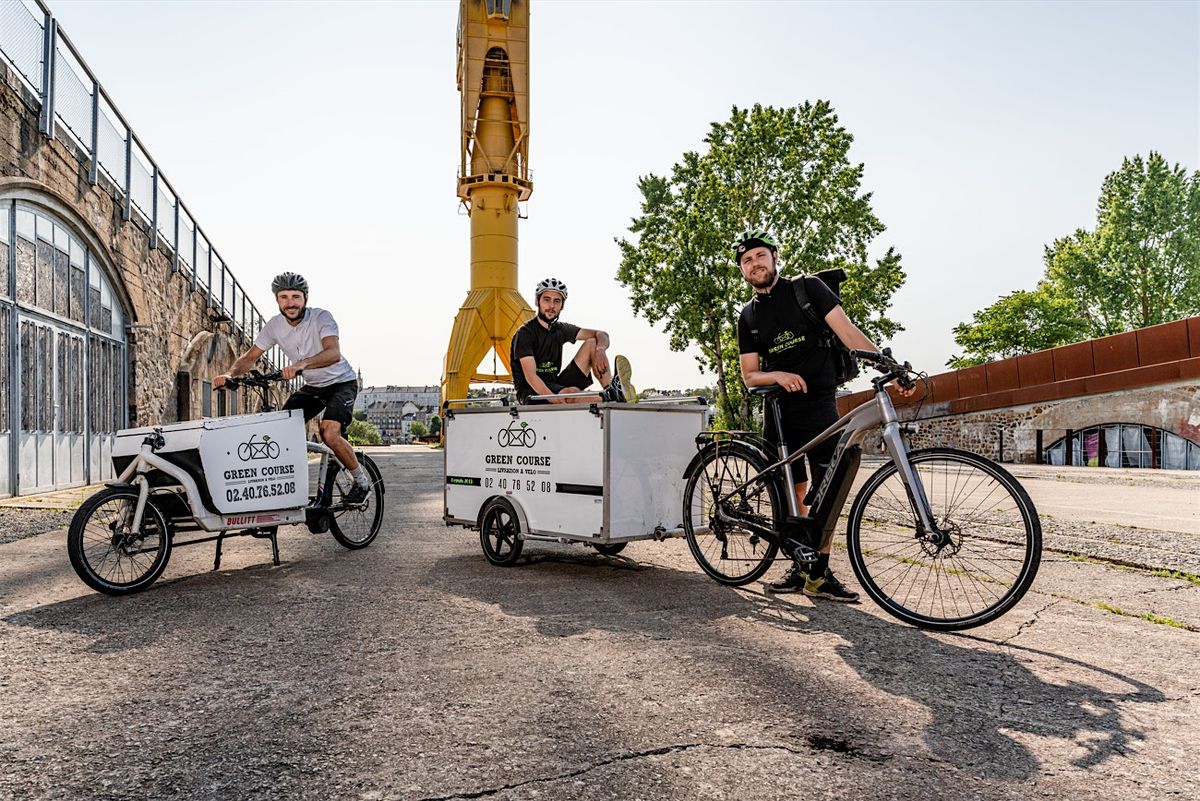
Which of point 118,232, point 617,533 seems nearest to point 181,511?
point 617,533

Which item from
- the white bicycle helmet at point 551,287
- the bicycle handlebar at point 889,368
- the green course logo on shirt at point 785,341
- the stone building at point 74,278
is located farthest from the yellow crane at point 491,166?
the bicycle handlebar at point 889,368

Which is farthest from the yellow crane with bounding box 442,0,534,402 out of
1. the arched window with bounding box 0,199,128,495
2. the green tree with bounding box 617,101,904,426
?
the arched window with bounding box 0,199,128,495

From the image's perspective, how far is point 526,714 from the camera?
2814 mm

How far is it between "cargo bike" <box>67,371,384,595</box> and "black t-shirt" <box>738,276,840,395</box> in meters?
3.25

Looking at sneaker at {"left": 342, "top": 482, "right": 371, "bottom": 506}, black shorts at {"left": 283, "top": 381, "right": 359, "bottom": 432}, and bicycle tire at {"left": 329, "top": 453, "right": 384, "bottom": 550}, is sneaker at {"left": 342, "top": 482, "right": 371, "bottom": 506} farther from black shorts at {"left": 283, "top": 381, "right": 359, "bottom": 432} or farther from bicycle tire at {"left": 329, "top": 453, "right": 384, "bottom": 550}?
black shorts at {"left": 283, "top": 381, "right": 359, "bottom": 432}

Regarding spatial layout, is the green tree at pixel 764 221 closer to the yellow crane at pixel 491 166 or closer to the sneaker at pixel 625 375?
the yellow crane at pixel 491 166

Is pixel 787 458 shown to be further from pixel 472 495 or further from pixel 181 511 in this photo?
pixel 181 511

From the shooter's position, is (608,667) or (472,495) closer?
(608,667)

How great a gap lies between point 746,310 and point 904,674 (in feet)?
8.36

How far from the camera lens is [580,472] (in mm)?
5496

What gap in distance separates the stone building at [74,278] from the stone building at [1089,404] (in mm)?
16001

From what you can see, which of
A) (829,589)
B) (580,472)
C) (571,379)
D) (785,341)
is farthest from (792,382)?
(571,379)

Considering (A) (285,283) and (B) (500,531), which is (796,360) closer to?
(B) (500,531)

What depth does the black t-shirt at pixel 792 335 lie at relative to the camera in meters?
4.91
